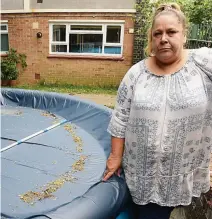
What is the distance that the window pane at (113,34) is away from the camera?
761cm

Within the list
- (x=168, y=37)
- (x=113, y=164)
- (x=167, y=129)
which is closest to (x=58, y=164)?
(x=113, y=164)

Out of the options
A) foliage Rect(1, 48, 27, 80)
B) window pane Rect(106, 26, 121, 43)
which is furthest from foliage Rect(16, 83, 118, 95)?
window pane Rect(106, 26, 121, 43)

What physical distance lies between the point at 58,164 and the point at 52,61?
246 inches

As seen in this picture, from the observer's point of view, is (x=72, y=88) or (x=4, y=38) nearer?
(x=72, y=88)

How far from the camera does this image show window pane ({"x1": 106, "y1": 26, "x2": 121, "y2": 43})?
7.61m

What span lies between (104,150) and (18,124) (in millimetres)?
1260

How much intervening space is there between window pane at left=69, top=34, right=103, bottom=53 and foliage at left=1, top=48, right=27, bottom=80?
1535 millimetres

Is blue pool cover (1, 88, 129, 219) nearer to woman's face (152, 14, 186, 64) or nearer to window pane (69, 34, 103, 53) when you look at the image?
woman's face (152, 14, 186, 64)

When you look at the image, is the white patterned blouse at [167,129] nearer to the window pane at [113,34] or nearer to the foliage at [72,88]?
the foliage at [72,88]

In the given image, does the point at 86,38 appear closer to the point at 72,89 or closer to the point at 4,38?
the point at 72,89

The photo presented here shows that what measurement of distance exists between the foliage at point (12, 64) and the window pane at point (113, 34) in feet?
8.71

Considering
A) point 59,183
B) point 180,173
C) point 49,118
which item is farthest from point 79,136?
point 180,173

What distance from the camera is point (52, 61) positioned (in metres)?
7.99

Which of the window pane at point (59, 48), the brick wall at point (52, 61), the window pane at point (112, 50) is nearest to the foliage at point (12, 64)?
the brick wall at point (52, 61)
